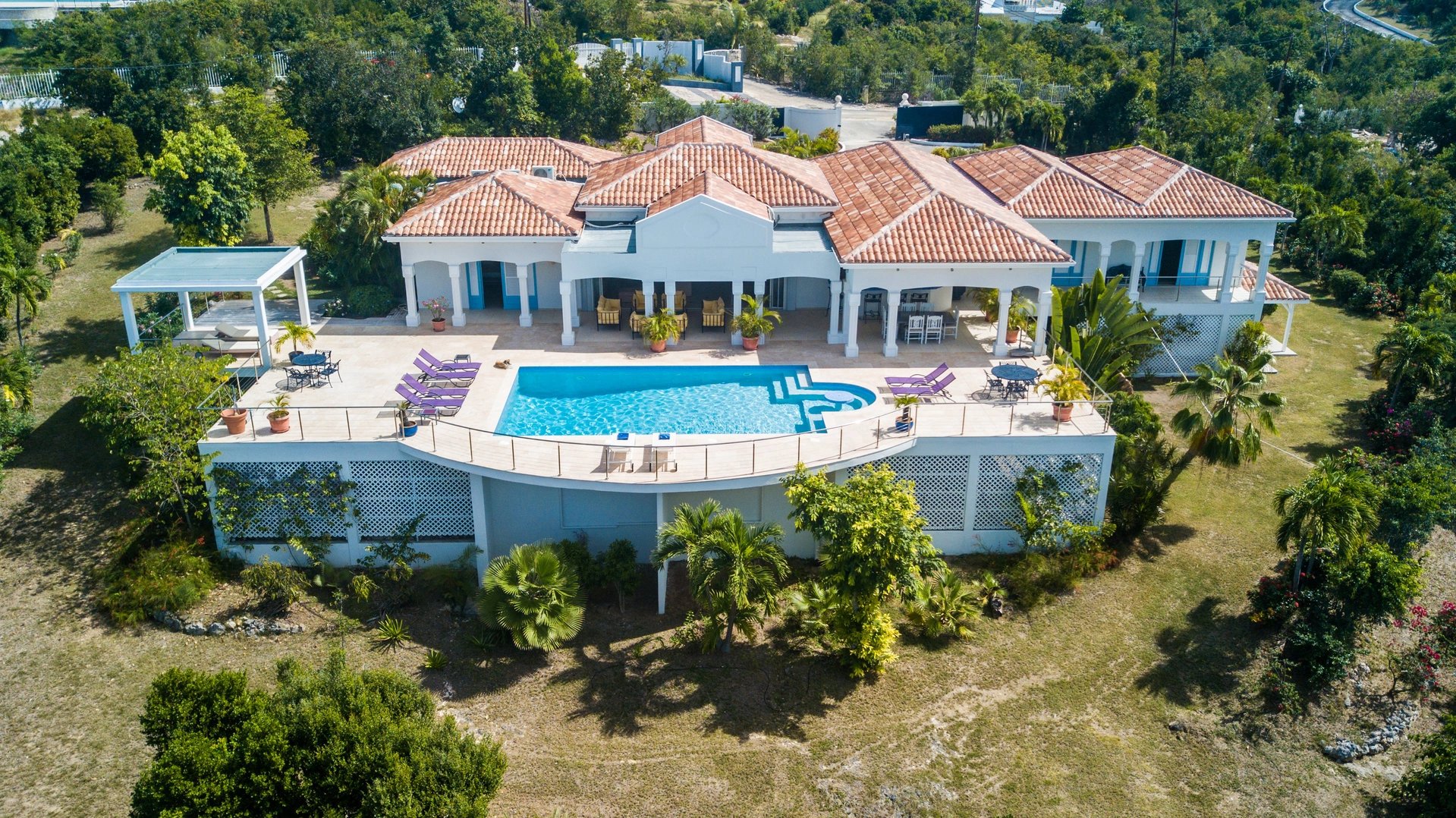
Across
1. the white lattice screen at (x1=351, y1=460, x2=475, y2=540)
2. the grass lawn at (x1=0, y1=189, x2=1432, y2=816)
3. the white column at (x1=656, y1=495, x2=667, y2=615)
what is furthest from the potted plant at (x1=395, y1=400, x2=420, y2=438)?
the white column at (x1=656, y1=495, x2=667, y2=615)

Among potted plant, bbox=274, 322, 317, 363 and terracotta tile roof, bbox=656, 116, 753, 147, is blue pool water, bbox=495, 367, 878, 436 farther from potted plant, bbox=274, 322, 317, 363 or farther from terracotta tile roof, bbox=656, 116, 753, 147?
terracotta tile roof, bbox=656, 116, 753, 147

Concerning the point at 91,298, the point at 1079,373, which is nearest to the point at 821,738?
the point at 1079,373

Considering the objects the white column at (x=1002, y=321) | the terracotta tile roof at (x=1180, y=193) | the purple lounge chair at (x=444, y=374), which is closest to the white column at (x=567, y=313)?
the purple lounge chair at (x=444, y=374)

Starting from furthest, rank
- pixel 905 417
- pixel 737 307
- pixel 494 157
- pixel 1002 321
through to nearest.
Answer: pixel 494 157 < pixel 737 307 < pixel 1002 321 < pixel 905 417

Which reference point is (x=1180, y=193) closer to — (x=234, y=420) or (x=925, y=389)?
(x=925, y=389)

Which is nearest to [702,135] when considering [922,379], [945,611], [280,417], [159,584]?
[922,379]

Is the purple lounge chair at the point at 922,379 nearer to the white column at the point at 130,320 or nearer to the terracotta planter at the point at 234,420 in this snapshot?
the terracotta planter at the point at 234,420
